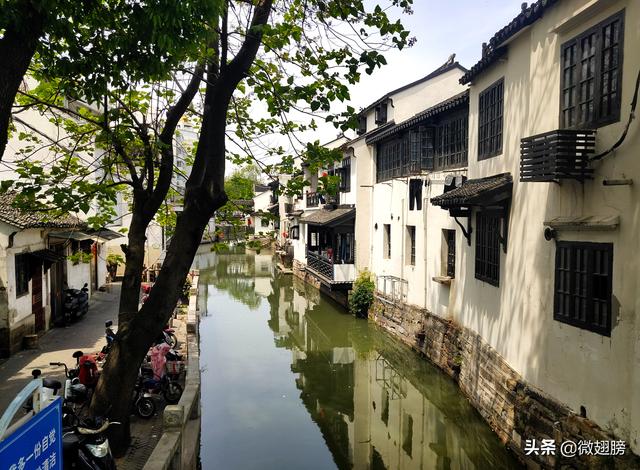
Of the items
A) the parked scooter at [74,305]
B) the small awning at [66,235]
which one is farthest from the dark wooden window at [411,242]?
the parked scooter at [74,305]

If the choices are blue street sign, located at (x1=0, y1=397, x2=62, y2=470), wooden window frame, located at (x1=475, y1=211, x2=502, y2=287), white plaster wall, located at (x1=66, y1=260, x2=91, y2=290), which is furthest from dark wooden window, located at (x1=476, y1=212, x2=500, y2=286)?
white plaster wall, located at (x1=66, y1=260, x2=91, y2=290)

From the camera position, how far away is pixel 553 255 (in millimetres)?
7895

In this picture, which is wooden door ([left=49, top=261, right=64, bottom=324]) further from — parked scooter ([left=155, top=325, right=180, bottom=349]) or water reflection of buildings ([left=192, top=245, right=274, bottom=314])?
water reflection of buildings ([left=192, top=245, right=274, bottom=314])

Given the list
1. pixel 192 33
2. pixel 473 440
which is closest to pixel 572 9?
pixel 192 33

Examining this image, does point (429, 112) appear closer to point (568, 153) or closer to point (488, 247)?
point (488, 247)

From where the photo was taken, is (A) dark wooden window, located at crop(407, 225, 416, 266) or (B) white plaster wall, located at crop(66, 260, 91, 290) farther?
(B) white plaster wall, located at crop(66, 260, 91, 290)

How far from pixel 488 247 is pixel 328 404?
17.7ft

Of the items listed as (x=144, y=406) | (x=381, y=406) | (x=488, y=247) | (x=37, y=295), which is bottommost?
(x=381, y=406)

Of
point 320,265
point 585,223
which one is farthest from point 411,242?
point 585,223

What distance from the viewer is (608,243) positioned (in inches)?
258

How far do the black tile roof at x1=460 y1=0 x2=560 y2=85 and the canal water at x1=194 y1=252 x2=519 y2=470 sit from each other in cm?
760

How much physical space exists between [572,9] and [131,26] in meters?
6.14

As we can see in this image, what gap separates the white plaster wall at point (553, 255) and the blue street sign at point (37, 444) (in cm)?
603

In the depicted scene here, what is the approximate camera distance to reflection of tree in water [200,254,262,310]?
2817cm
